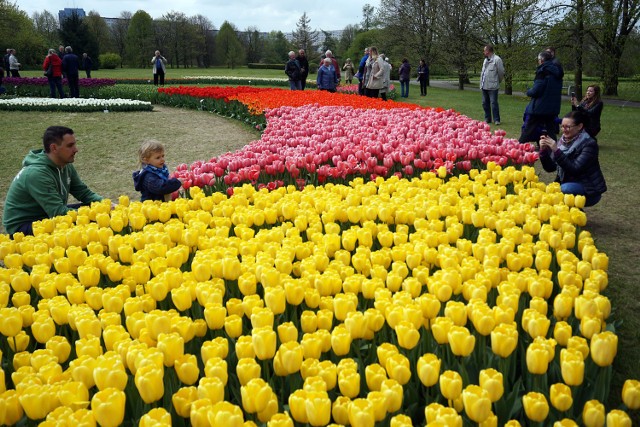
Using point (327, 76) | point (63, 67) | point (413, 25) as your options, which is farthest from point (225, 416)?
point (413, 25)

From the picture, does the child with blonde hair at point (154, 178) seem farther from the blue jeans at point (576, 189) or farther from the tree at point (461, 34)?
the tree at point (461, 34)

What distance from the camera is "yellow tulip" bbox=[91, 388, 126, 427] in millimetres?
1693

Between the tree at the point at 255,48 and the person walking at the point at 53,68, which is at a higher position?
the tree at the point at 255,48

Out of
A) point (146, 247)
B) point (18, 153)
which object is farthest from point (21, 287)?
point (18, 153)

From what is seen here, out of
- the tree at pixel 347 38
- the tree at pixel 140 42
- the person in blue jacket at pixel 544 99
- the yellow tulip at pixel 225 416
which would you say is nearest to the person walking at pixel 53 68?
the person in blue jacket at pixel 544 99

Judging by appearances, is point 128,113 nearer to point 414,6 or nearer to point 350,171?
point 350,171

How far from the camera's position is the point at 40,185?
4.83 metres

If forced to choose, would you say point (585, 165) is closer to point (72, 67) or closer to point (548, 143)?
point (548, 143)

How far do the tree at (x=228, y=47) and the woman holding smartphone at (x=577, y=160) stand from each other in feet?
238

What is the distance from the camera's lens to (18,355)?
225 centimetres

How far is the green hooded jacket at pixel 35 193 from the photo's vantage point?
4.80 m

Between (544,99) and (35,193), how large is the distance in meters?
8.23

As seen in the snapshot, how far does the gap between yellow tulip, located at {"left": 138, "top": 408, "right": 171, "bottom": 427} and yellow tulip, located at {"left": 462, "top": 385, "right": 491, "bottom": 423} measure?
0.88 meters

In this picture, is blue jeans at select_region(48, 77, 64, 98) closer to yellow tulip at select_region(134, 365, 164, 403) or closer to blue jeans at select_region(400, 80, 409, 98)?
blue jeans at select_region(400, 80, 409, 98)
